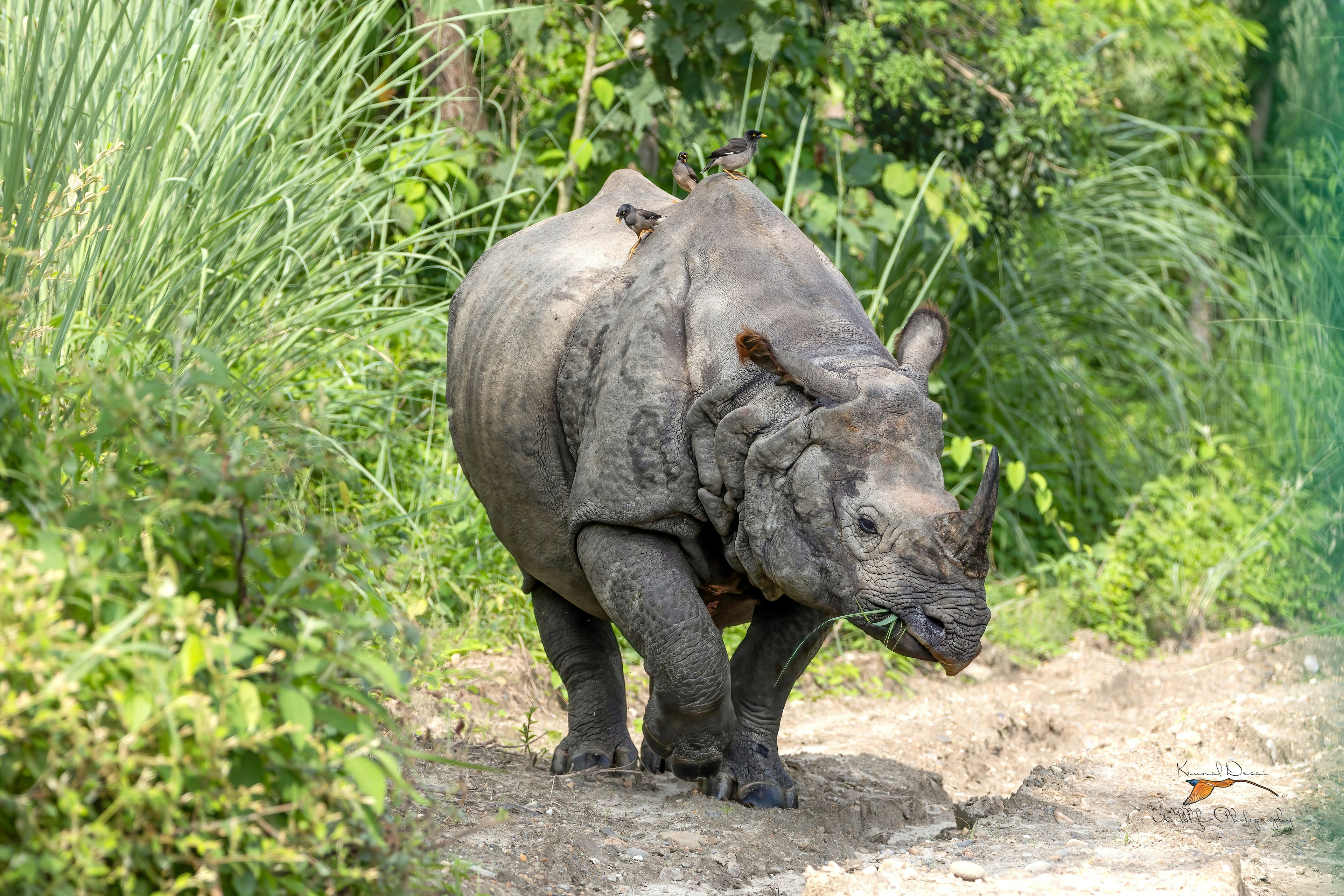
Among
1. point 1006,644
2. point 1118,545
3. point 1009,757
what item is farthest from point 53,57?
point 1118,545

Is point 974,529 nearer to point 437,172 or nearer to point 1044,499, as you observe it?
point 437,172

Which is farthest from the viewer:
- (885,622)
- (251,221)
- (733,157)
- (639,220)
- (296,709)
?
(251,221)

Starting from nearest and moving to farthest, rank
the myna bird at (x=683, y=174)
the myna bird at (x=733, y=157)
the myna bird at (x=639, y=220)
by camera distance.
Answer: the myna bird at (x=639, y=220) → the myna bird at (x=733, y=157) → the myna bird at (x=683, y=174)

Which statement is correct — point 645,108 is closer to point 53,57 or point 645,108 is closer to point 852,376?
point 53,57

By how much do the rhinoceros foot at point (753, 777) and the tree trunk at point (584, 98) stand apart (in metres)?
3.41

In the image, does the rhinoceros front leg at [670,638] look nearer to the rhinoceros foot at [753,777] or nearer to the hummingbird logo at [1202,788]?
the rhinoceros foot at [753,777]

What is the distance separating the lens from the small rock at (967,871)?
3217mm

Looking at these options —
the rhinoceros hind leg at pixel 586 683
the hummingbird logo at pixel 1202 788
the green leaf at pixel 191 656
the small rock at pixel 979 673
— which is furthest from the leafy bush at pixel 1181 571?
the green leaf at pixel 191 656

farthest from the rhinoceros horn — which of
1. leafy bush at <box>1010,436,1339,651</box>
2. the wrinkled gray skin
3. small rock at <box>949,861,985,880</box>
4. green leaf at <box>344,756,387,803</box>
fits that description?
leafy bush at <box>1010,436,1339,651</box>

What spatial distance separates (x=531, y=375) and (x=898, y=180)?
349 cm

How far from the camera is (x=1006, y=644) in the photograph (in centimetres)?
695

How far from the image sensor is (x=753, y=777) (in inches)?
167

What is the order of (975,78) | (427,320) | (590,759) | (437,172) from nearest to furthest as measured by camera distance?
(590,759), (427,320), (437,172), (975,78)

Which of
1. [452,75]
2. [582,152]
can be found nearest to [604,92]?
[582,152]
